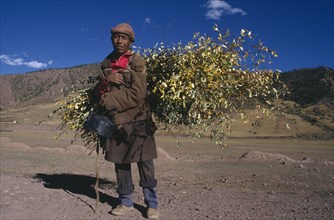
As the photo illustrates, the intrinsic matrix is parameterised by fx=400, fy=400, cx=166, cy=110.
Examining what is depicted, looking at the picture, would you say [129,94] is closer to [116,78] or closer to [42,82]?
[116,78]

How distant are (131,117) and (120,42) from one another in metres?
1.12

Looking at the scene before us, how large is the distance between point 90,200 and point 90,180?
3.12 metres

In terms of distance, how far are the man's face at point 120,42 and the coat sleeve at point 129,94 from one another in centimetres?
41

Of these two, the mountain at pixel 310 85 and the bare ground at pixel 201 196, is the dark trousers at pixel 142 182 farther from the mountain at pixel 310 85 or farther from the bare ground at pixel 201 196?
the mountain at pixel 310 85

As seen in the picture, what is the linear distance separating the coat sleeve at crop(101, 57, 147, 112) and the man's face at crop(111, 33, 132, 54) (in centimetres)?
41

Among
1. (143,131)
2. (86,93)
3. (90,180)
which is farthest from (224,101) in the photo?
(90,180)

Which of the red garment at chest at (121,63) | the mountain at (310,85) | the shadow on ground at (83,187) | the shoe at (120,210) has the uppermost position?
the mountain at (310,85)

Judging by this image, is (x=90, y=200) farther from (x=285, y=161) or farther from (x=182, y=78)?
(x=285, y=161)

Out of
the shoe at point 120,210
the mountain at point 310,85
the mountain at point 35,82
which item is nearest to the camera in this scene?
the shoe at point 120,210

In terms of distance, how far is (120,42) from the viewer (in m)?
5.87

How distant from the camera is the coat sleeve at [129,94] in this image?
556cm

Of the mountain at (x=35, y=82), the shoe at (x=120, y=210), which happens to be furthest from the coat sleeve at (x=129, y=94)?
the mountain at (x=35, y=82)

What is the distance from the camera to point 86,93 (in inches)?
255

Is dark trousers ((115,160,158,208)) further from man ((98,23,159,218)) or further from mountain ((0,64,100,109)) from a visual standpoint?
mountain ((0,64,100,109))
